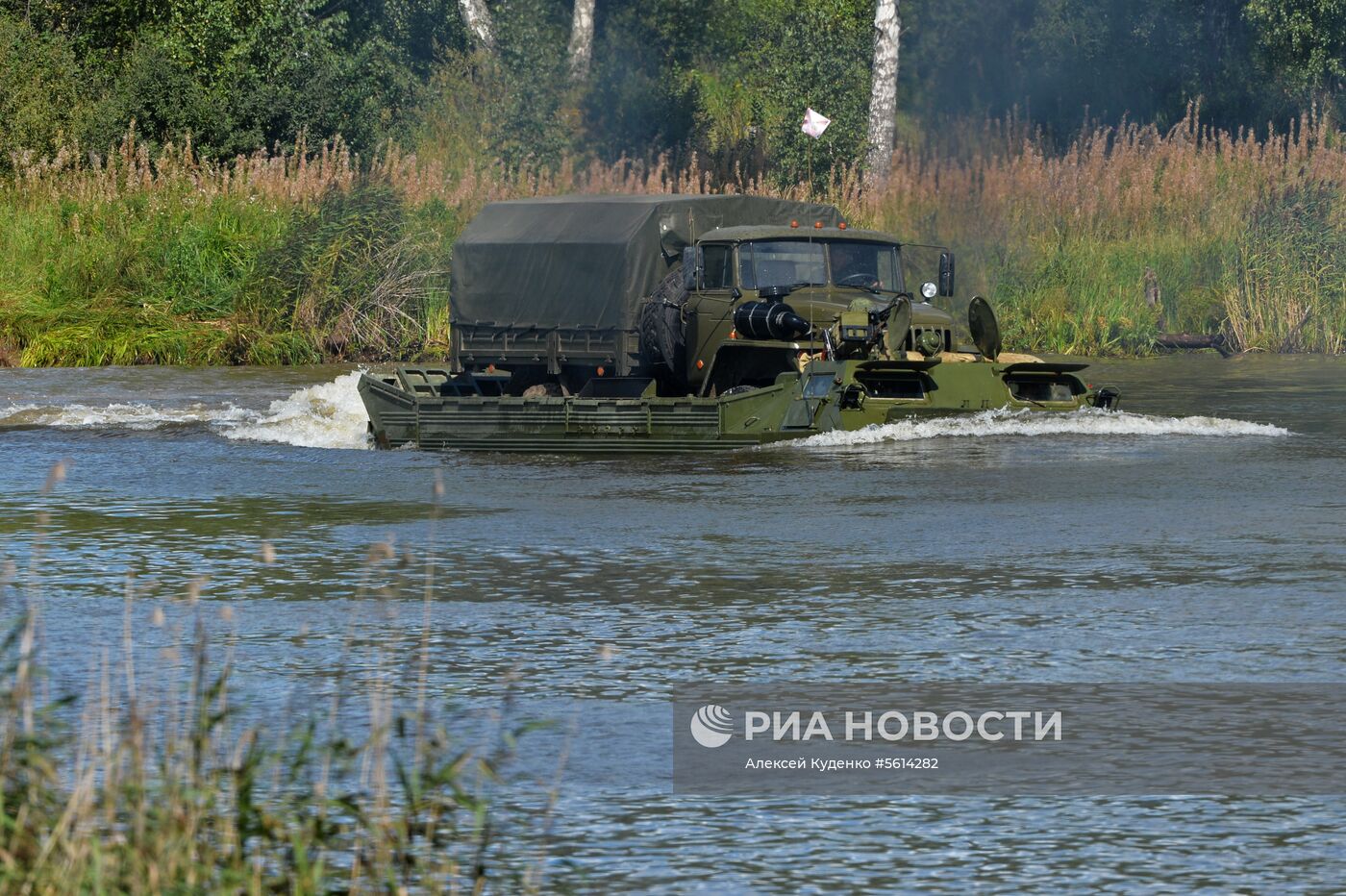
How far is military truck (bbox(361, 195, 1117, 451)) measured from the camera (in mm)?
19766

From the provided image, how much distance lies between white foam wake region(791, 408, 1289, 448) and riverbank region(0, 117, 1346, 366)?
990cm

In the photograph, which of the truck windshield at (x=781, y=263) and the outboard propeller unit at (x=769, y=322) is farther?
the truck windshield at (x=781, y=263)

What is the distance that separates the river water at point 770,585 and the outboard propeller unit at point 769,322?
47.8 inches

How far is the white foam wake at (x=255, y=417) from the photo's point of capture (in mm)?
21438

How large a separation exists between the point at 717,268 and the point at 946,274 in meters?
2.18

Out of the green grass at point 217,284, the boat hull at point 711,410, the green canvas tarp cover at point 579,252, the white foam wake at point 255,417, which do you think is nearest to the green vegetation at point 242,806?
the boat hull at point 711,410

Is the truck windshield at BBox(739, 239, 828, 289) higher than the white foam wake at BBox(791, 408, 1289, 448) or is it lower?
higher

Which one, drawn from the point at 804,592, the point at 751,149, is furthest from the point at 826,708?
the point at 751,149

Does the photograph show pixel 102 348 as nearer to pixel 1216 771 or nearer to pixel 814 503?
pixel 814 503

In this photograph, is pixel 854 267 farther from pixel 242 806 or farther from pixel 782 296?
Answer: pixel 242 806

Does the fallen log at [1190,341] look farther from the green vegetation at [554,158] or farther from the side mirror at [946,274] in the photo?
the side mirror at [946,274]

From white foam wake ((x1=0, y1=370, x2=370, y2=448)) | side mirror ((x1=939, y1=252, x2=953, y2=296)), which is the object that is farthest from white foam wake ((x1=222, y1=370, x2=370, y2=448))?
side mirror ((x1=939, y1=252, x2=953, y2=296))

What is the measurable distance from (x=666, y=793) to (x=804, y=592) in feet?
13.4

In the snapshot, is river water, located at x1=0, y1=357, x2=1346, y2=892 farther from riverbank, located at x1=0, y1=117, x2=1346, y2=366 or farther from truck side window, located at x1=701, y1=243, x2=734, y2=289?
riverbank, located at x1=0, y1=117, x2=1346, y2=366
